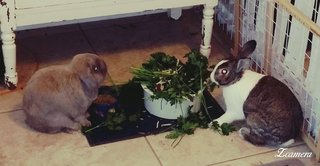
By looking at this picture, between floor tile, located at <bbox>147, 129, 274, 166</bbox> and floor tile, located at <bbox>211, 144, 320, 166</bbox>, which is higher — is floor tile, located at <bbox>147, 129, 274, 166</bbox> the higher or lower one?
the higher one

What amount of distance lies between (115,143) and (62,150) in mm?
177

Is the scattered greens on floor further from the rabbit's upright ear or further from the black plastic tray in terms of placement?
the rabbit's upright ear

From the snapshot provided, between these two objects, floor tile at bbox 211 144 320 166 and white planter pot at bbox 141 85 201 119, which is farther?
white planter pot at bbox 141 85 201 119

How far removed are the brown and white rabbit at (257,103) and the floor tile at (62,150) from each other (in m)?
0.33

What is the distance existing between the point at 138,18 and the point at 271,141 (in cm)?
104

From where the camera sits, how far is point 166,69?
2309mm

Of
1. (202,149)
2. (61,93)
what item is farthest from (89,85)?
(202,149)

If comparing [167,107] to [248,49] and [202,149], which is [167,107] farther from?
[248,49]

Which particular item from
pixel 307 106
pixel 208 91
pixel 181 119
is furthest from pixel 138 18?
pixel 307 106

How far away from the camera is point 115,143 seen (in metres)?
2.16

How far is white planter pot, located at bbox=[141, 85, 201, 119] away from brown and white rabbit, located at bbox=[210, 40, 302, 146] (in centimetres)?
11

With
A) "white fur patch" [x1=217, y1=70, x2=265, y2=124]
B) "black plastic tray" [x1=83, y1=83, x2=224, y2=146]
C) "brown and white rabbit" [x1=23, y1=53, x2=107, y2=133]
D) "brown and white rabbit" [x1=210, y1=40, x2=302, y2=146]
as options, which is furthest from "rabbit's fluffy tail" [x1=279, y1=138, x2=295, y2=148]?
"brown and white rabbit" [x1=23, y1=53, x2=107, y2=133]

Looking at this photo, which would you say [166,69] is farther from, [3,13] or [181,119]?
[3,13]

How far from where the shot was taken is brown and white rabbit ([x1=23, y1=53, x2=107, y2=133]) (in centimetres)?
211
